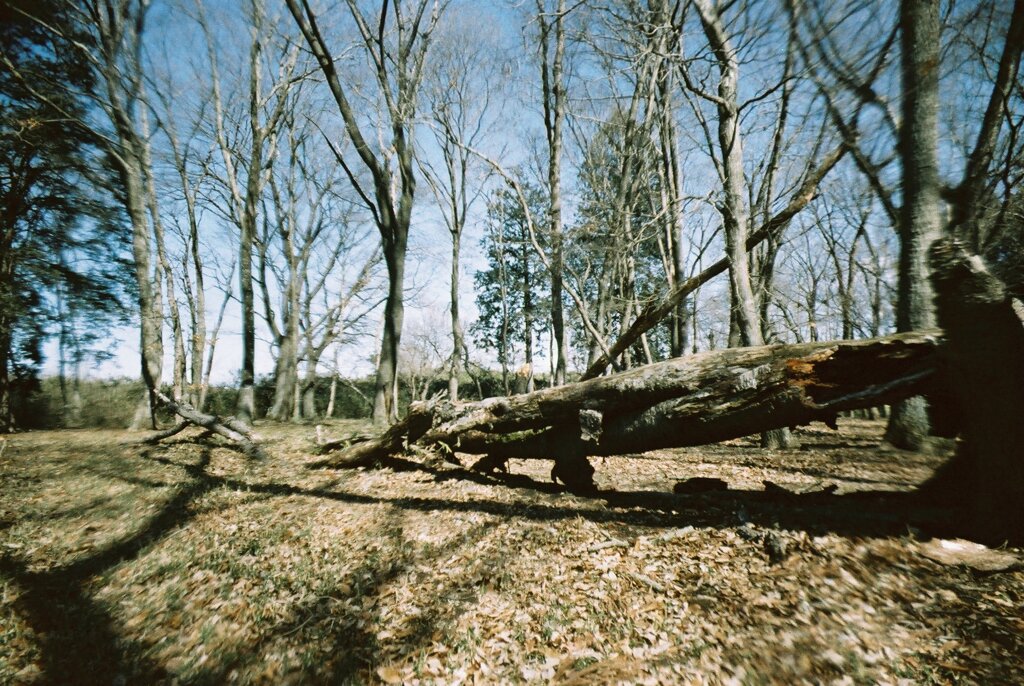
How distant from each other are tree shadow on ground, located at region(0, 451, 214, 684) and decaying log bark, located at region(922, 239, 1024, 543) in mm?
6138

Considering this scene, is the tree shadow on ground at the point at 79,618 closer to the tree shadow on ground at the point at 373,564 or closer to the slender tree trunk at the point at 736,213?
the tree shadow on ground at the point at 373,564

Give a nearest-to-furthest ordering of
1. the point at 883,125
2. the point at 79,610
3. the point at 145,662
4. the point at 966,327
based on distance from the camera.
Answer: the point at 883,125
the point at 966,327
the point at 145,662
the point at 79,610

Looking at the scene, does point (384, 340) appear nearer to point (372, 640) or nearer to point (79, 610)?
point (79, 610)

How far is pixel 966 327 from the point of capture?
288cm

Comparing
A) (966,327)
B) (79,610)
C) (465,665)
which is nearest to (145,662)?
(79,610)

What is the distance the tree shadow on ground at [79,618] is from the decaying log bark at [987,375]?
6.14 metres

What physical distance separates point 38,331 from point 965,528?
1892 cm

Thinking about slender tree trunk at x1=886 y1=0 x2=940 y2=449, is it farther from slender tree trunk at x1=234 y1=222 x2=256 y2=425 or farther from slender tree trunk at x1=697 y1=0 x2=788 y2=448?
slender tree trunk at x1=234 y1=222 x2=256 y2=425

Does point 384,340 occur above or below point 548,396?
above

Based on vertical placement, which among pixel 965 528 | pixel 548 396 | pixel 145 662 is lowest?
pixel 145 662

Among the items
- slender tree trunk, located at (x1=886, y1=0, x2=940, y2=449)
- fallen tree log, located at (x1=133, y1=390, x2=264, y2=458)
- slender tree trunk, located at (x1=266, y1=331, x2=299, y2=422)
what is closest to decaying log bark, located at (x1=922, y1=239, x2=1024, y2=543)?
slender tree trunk, located at (x1=886, y1=0, x2=940, y2=449)

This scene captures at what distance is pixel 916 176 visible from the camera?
10.4 feet

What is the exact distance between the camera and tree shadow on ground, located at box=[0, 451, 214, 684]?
305cm

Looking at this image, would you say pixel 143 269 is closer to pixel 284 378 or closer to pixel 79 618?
pixel 284 378
